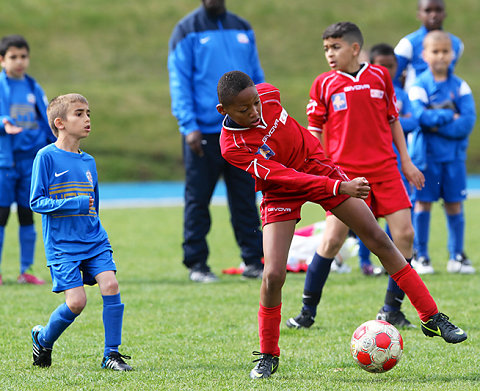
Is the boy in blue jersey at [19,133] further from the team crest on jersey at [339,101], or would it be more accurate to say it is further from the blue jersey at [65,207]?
the team crest on jersey at [339,101]

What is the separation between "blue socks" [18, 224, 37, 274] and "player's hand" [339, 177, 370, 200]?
4.69m

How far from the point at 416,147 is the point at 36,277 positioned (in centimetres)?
413

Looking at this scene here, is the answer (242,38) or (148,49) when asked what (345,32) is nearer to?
(242,38)

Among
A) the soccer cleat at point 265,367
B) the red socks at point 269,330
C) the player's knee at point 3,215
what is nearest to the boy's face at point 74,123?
the red socks at point 269,330

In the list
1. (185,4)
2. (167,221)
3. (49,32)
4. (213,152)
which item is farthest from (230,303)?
(185,4)

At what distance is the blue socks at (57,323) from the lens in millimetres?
4445

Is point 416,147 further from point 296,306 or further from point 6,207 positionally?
point 6,207

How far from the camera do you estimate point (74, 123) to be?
4637 mm

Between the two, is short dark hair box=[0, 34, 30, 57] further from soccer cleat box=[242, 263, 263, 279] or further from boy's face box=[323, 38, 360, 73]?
boy's face box=[323, 38, 360, 73]

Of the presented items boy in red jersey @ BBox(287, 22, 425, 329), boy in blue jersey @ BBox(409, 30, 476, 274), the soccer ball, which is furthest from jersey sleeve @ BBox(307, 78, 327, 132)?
boy in blue jersey @ BBox(409, 30, 476, 274)

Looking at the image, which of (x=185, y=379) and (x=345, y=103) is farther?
(x=345, y=103)

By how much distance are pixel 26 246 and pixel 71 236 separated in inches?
144

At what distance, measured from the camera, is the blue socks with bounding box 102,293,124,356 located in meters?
4.46

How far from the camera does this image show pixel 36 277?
26.3 feet
